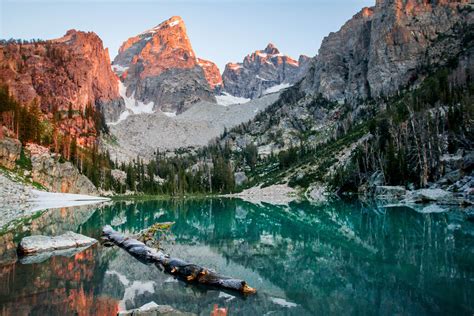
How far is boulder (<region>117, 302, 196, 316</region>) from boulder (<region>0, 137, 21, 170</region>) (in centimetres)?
7150

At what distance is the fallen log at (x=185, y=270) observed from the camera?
582 inches

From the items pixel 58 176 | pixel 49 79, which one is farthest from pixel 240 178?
pixel 49 79

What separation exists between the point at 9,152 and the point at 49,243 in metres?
61.7

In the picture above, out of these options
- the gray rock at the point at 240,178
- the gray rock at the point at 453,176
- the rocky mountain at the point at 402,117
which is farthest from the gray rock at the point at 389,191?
the gray rock at the point at 240,178

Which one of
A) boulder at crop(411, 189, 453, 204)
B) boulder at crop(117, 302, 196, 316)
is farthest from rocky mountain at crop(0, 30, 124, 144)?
boulder at crop(117, 302, 196, 316)

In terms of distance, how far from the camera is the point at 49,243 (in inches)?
894

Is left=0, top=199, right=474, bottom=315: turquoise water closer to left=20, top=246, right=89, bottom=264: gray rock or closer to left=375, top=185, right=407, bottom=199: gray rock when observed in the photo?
left=20, top=246, right=89, bottom=264: gray rock

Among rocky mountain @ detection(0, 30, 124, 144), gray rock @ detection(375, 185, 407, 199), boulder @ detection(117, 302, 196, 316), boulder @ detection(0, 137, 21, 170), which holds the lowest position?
boulder @ detection(117, 302, 196, 316)

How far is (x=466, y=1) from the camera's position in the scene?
16038 cm

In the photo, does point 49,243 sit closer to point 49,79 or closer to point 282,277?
point 282,277

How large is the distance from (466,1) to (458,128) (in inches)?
5020

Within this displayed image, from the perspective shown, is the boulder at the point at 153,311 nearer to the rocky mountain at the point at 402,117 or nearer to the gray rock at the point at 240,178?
the rocky mountain at the point at 402,117

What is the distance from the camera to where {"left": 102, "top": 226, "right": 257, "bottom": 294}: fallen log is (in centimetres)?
1479

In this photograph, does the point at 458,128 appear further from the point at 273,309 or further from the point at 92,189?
the point at 92,189
